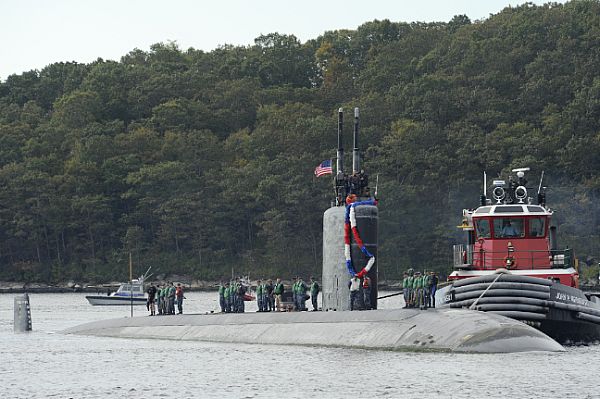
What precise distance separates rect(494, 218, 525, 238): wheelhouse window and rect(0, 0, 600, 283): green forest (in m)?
61.8

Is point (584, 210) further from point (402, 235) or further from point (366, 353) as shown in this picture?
point (366, 353)

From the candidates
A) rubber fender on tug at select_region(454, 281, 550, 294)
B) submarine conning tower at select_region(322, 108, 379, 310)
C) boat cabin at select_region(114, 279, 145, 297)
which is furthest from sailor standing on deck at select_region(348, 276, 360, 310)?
boat cabin at select_region(114, 279, 145, 297)

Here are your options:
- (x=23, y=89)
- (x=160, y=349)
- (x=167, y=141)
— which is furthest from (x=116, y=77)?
(x=160, y=349)

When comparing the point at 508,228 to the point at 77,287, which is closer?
the point at 508,228

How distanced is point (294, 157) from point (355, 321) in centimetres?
7949

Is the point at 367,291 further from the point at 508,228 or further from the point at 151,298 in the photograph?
the point at 151,298

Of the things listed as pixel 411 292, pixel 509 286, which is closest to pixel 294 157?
pixel 411 292

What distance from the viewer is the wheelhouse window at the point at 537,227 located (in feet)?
118

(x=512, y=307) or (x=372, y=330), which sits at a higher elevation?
(x=512, y=307)

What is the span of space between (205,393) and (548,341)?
779 cm

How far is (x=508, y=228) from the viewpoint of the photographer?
36.2m

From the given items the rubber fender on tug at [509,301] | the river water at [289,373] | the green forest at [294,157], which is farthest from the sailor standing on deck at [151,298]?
the green forest at [294,157]

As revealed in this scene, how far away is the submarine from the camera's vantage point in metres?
26.7

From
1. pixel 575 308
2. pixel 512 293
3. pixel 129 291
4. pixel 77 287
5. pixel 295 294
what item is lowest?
pixel 77 287
